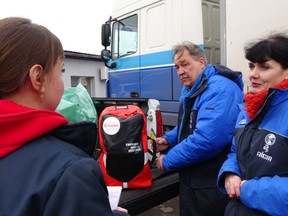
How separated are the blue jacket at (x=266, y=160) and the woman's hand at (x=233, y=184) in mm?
30

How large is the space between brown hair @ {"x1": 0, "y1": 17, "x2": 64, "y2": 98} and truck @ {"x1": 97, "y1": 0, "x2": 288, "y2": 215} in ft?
4.43

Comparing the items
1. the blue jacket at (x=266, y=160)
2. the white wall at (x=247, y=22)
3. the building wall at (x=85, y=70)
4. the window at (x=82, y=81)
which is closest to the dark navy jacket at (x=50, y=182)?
the blue jacket at (x=266, y=160)

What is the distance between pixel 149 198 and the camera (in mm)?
2113

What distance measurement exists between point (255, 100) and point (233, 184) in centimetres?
45

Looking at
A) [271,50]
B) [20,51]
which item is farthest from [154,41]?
[20,51]

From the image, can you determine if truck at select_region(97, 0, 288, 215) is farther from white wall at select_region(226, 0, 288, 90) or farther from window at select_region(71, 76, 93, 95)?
window at select_region(71, 76, 93, 95)

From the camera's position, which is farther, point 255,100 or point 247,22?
point 247,22

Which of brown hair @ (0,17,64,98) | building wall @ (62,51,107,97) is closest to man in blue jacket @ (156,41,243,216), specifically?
brown hair @ (0,17,64,98)

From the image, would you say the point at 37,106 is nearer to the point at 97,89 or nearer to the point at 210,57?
the point at 210,57

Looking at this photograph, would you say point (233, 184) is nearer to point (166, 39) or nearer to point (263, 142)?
point (263, 142)

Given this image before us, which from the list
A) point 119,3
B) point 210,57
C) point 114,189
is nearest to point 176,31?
point 210,57

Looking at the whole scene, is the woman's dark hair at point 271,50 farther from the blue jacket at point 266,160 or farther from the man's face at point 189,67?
the man's face at point 189,67

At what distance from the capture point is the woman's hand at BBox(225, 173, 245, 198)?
1.48m

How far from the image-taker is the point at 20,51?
2.70 feet
